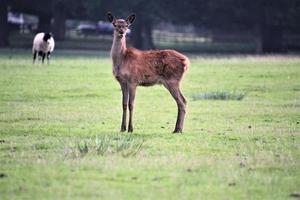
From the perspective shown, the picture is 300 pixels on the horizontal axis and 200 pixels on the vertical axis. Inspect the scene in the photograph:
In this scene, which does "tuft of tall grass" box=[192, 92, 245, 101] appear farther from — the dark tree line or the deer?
the dark tree line

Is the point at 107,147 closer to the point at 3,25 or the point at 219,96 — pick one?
the point at 219,96

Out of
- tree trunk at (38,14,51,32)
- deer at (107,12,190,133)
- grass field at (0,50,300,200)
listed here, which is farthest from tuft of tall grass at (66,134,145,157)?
tree trunk at (38,14,51,32)

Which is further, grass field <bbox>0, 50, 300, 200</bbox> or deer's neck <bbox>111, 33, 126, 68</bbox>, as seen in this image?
deer's neck <bbox>111, 33, 126, 68</bbox>

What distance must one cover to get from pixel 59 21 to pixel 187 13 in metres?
10.6

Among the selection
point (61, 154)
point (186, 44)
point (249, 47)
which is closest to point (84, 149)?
point (61, 154)

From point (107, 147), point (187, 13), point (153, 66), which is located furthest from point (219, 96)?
point (187, 13)

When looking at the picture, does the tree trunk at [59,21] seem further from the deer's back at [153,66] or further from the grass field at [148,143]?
the deer's back at [153,66]

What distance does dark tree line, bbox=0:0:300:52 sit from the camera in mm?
62719

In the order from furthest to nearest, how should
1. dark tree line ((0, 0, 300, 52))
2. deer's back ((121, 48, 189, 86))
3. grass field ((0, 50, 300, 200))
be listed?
dark tree line ((0, 0, 300, 52))
deer's back ((121, 48, 189, 86))
grass field ((0, 50, 300, 200))

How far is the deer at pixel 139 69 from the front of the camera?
1659 cm

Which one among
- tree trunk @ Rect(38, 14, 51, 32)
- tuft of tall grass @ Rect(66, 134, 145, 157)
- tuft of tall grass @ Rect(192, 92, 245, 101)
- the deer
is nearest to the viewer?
tuft of tall grass @ Rect(66, 134, 145, 157)

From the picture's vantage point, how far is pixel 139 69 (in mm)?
16734

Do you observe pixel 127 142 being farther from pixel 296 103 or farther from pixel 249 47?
pixel 249 47

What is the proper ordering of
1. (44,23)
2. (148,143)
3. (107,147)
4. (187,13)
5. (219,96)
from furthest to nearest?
(44,23), (187,13), (219,96), (148,143), (107,147)
